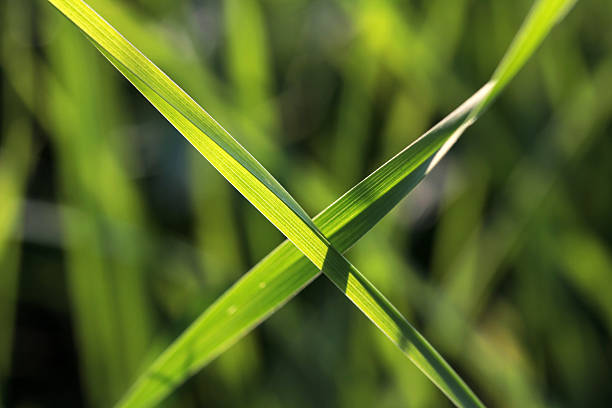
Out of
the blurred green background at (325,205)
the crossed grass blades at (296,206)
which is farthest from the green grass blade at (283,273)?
the blurred green background at (325,205)

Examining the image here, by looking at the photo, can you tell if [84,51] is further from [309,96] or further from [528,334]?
[528,334]

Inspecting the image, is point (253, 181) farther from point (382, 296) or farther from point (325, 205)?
point (325, 205)

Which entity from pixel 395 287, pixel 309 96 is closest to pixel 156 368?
pixel 395 287

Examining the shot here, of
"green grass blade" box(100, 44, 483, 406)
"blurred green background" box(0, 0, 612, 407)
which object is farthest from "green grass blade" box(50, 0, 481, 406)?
"blurred green background" box(0, 0, 612, 407)

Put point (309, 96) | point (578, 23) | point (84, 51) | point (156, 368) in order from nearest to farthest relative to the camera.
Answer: point (156, 368), point (84, 51), point (578, 23), point (309, 96)

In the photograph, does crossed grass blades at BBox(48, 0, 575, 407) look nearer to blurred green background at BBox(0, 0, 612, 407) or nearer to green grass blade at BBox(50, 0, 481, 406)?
green grass blade at BBox(50, 0, 481, 406)
